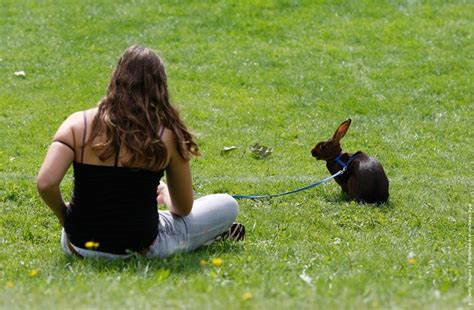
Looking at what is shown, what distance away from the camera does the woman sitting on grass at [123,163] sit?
209 inches

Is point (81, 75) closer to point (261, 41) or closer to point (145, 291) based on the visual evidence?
point (261, 41)

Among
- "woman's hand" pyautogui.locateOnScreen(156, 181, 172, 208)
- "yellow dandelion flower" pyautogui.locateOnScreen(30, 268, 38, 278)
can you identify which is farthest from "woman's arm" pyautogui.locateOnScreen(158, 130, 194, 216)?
"yellow dandelion flower" pyautogui.locateOnScreen(30, 268, 38, 278)

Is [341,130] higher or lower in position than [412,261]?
lower

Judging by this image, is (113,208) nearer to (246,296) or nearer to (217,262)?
(217,262)

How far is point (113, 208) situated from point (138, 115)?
2.14ft

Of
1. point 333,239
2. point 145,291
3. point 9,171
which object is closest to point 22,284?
point 145,291

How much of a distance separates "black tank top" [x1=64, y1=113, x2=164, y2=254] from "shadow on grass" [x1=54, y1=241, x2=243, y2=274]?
12 centimetres

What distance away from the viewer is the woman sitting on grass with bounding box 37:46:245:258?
5305 mm

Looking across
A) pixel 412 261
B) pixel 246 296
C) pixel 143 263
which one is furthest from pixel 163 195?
pixel 246 296

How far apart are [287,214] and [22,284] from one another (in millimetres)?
3269

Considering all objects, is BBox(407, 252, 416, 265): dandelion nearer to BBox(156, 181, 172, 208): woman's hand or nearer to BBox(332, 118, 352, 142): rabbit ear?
BBox(156, 181, 172, 208): woman's hand

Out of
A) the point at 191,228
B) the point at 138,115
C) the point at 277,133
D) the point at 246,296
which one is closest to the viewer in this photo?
the point at 246,296

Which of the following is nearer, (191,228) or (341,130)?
(191,228)

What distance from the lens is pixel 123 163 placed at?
17.5 ft
